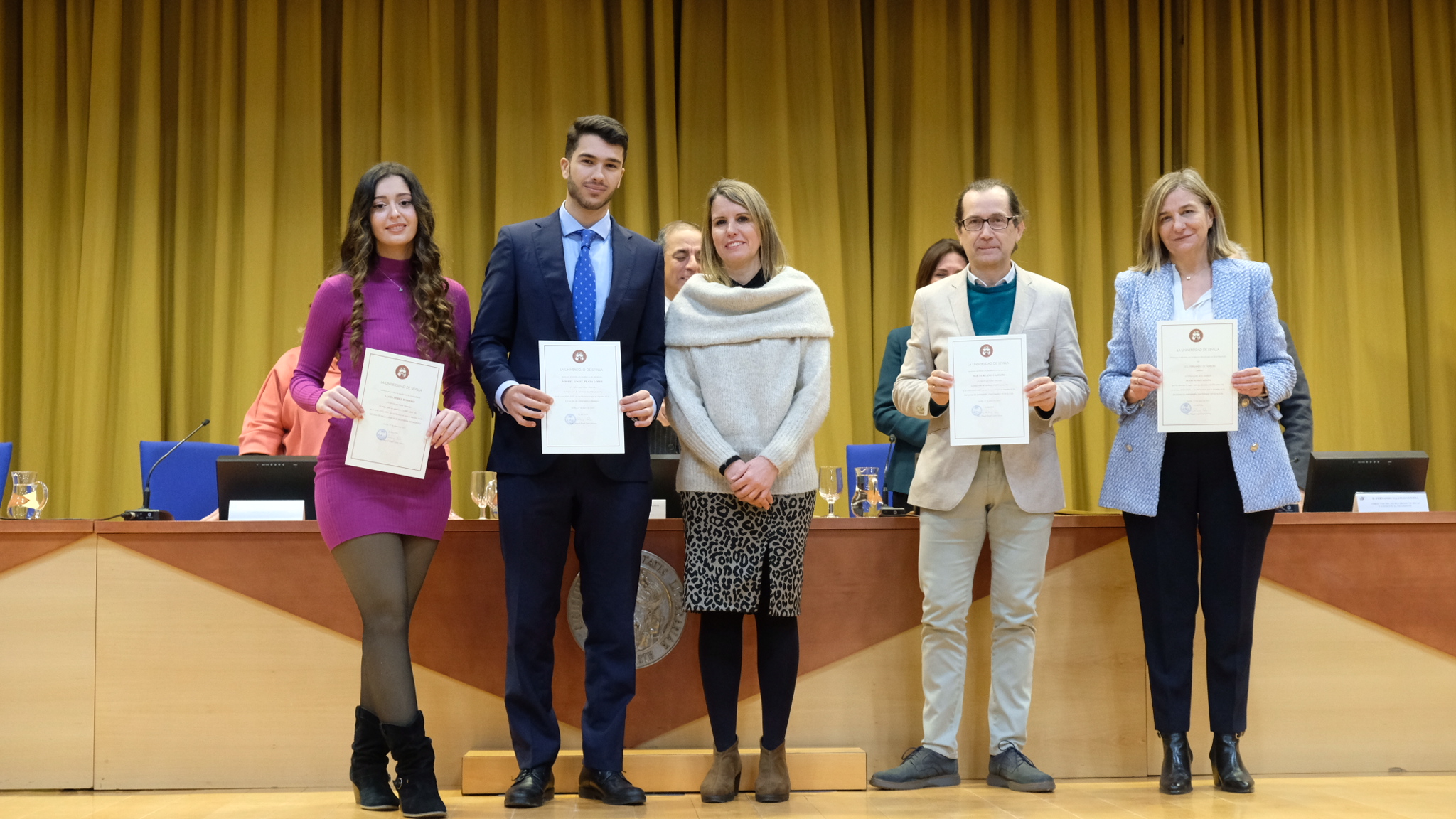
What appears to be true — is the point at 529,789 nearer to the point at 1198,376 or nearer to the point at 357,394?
the point at 357,394

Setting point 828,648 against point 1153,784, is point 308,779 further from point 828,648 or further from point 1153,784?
point 1153,784

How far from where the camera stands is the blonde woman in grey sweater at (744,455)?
107 inches

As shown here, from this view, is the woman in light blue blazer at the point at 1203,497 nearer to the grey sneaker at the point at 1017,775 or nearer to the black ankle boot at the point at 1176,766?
the black ankle boot at the point at 1176,766

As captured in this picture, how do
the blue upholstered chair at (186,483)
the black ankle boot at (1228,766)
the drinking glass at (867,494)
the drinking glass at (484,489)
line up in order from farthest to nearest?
the blue upholstered chair at (186,483) < the drinking glass at (867,494) < the drinking glass at (484,489) < the black ankle boot at (1228,766)

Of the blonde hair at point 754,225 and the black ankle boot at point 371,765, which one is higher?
the blonde hair at point 754,225

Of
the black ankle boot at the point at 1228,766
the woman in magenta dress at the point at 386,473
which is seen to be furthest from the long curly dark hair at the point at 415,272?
the black ankle boot at the point at 1228,766

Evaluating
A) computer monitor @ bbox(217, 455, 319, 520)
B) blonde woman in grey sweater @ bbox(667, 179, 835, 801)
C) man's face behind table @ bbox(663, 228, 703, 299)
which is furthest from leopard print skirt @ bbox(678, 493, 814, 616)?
man's face behind table @ bbox(663, 228, 703, 299)

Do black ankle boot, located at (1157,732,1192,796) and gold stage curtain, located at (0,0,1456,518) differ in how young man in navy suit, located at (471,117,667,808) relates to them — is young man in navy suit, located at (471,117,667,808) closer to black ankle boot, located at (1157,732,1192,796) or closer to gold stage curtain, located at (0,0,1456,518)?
black ankle boot, located at (1157,732,1192,796)

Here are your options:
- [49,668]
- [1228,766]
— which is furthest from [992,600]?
[49,668]

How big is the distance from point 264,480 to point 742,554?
1404mm

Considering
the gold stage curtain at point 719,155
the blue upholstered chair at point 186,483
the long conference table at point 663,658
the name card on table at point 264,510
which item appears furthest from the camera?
the gold stage curtain at point 719,155

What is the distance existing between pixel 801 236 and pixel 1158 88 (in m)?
2.12

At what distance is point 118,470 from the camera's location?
17.7 ft

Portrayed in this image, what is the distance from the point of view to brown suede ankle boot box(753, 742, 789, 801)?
2.75 metres
